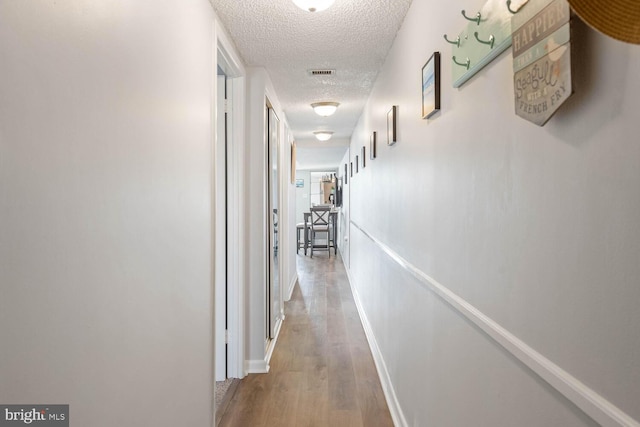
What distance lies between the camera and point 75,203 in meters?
0.84

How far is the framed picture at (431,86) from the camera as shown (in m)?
1.47

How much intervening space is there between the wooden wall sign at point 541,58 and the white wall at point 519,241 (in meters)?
0.02

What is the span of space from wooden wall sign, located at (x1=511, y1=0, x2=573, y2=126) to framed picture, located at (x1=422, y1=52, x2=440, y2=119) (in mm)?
625

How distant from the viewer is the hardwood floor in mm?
2252

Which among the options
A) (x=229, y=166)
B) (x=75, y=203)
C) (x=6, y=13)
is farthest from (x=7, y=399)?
(x=229, y=166)

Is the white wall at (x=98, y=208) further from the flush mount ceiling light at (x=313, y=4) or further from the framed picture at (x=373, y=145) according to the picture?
the framed picture at (x=373, y=145)

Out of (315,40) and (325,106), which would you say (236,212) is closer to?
(315,40)

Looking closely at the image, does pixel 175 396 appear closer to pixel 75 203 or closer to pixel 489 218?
pixel 75 203

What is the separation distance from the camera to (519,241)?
2.86 ft

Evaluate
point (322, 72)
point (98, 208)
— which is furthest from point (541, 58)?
point (322, 72)

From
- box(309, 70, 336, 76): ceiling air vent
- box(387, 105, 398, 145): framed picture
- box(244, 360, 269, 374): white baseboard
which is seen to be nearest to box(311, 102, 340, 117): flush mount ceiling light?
box(309, 70, 336, 76): ceiling air vent

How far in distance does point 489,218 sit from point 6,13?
1090 mm

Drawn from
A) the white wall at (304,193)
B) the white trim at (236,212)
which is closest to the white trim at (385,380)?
the white trim at (236,212)

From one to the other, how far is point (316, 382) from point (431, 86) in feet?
6.79
